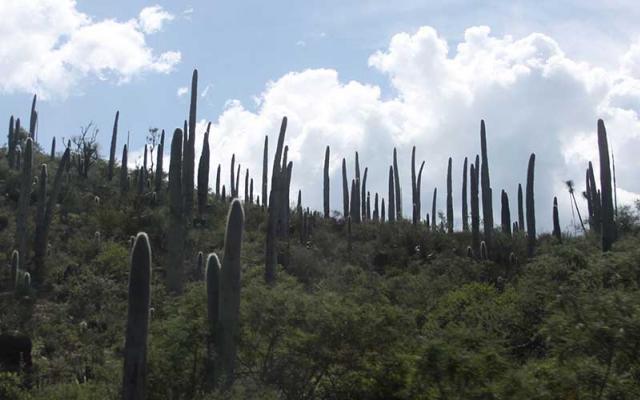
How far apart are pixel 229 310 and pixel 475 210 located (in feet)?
69.4

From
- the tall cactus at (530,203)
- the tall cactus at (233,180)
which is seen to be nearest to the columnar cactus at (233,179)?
the tall cactus at (233,180)

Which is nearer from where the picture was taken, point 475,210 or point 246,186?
point 475,210

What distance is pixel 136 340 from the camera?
12.5 metres

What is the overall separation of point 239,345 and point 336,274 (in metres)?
12.8

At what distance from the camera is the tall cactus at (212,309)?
13.5 metres

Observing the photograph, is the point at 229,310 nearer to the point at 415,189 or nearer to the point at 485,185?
the point at 485,185

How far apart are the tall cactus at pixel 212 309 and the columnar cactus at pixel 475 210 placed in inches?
736

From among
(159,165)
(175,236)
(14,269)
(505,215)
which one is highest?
(159,165)

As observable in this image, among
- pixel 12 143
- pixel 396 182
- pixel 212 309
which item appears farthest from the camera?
pixel 396 182

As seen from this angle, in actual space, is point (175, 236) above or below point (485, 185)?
below

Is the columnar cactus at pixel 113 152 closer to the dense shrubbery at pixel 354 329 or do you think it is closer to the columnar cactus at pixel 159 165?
the columnar cactus at pixel 159 165

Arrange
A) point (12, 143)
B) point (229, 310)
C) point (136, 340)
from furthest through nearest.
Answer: point (12, 143)
point (229, 310)
point (136, 340)

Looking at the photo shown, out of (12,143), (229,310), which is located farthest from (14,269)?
(12,143)

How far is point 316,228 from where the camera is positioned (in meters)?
36.8
